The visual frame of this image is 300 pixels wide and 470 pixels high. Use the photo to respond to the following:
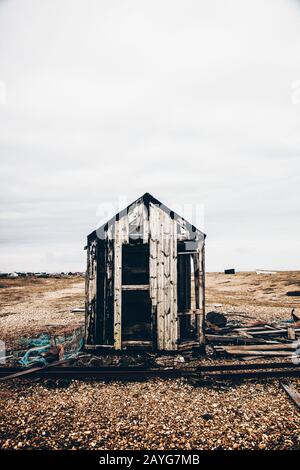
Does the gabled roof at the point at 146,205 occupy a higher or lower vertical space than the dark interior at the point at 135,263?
higher

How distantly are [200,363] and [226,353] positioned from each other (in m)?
1.09

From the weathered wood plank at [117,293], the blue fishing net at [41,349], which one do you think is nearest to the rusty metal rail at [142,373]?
the blue fishing net at [41,349]

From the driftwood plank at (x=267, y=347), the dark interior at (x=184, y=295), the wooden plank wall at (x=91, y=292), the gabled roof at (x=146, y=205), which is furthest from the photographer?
the dark interior at (x=184, y=295)

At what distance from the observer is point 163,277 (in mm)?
9109

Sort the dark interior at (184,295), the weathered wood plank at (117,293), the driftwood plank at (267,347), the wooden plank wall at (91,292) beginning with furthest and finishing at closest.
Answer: the dark interior at (184,295) → the driftwood plank at (267,347) → the wooden plank wall at (91,292) → the weathered wood plank at (117,293)

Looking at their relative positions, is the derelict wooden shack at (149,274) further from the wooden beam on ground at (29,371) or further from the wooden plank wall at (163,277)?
the wooden beam on ground at (29,371)

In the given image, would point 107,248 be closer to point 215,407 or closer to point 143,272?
point 143,272

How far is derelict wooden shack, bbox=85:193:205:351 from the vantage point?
9031mm

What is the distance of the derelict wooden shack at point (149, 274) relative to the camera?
29.6 feet

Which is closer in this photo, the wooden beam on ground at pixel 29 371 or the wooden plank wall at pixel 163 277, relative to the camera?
the wooden beam on ground at pixel 29 371

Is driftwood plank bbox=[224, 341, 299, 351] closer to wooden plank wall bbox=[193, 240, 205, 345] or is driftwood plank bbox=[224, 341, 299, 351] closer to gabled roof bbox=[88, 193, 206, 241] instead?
wooden plank wall bbox=[193, 240, 205, 345]

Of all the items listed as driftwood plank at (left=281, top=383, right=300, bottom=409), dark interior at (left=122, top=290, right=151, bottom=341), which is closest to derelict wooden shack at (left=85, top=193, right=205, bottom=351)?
dark interior at (left=122, top=290, right=151, bottom=341)

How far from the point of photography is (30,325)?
1468 centimetres
